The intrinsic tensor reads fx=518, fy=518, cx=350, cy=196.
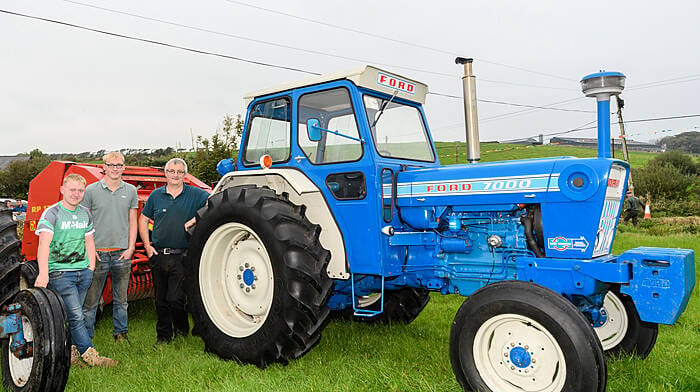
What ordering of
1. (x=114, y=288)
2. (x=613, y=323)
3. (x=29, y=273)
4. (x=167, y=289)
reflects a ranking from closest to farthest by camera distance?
(x=613, y=323), (x=114, y=288), (x=167, y=289), (x=29, y=273)

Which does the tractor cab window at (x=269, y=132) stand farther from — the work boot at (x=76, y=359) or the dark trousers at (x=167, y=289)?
the work boot at (x=76, y=359)

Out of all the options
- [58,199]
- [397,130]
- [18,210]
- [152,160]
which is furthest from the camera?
[152,160]

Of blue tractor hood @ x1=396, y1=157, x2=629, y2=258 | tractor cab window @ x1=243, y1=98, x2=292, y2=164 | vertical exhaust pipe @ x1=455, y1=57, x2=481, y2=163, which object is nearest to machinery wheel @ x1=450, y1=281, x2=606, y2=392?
blue tractor hood @ x1=396, y1=157, x2=629, y2=258

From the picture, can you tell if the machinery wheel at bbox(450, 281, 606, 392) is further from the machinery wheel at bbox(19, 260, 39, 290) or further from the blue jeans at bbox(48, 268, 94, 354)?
the machinery wheel at bbox(19, 260, 39, 290)

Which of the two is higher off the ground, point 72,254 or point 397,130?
point 397,130

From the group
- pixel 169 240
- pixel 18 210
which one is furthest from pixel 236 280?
pixel 18 210

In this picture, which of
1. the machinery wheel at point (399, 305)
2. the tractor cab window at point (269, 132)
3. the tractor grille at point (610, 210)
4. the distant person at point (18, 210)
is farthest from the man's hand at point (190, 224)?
the tractor grille at point (610, 210)

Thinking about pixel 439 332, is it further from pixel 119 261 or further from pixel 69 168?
pixel 69 168

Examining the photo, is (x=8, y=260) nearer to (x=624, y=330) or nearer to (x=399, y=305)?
(x=399, y=305)

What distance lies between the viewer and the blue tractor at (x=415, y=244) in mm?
3252

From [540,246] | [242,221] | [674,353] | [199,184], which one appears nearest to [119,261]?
[242,221]

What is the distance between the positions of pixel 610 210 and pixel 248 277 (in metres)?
2.94

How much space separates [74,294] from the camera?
410 centimetres

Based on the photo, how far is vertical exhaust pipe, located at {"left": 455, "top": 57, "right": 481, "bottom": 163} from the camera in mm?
4605
